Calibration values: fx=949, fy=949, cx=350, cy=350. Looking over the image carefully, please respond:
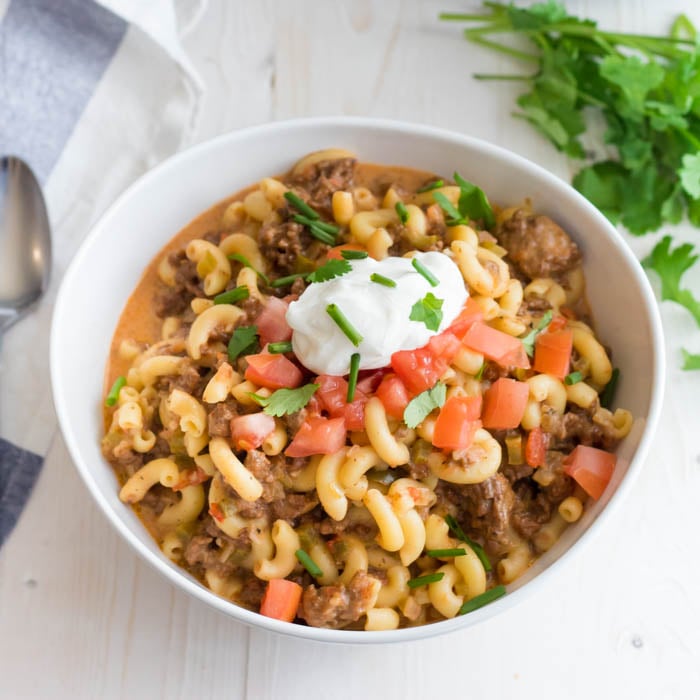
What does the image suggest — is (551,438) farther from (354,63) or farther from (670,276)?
(354,63)

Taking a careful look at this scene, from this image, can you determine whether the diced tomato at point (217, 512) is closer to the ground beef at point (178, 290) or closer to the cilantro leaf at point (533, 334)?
the ground beef at point (178, 290)

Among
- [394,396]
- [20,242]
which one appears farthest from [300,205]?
[20,242]

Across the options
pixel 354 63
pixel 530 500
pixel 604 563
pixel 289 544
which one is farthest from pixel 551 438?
pixel 354 63

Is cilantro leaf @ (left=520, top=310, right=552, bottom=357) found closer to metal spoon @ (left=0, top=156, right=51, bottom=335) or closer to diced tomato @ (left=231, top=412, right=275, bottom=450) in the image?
diced tomato @ (left=231, top=412, right=275, bottom=450)

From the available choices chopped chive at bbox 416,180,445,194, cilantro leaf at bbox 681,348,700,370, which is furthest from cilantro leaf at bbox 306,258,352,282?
cilantro leaf at bbox 681,348,700,370

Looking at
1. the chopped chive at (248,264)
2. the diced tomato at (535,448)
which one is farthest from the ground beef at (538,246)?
the chopped chive at (248,264)
